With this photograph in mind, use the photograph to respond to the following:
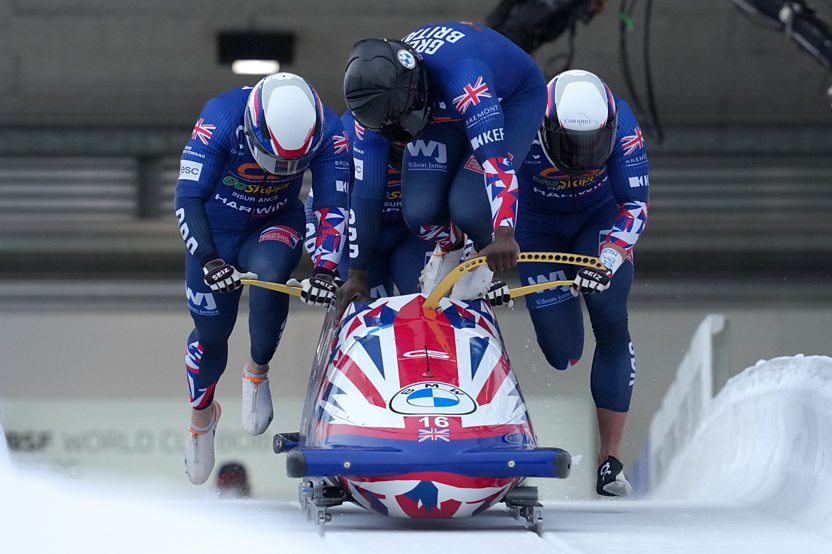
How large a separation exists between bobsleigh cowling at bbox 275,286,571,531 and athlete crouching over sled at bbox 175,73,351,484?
16.8 inches

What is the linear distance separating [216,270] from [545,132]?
3.67 feet

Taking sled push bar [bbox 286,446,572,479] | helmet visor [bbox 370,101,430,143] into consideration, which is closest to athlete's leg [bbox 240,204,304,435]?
helmet visor [bbox 370,101,430,143]

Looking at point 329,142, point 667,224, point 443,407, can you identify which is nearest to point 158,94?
point 667,224

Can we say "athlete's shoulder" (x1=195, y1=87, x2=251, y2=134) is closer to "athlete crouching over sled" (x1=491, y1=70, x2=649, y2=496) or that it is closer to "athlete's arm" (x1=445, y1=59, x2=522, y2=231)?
"athlete's arm" (x1=445, y1=59, x2=522, y2=231)

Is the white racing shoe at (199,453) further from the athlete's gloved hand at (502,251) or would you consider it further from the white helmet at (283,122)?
the athlete's gloved hand at (502,251)

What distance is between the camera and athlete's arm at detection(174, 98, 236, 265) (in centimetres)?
400

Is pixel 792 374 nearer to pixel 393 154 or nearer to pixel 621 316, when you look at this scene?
pixel 621 316

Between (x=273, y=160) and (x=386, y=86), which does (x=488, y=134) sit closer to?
(x=386, y=86)

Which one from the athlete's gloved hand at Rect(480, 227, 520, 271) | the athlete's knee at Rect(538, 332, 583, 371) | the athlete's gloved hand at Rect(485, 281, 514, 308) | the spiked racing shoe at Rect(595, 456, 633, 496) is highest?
the athlete's gloved hand at Rect(480, 227, 520, 271)

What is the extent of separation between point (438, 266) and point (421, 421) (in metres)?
0.76

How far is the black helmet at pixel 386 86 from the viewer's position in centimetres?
346

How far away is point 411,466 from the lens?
119 inches

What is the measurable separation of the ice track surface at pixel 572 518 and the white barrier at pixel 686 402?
4.82 ft

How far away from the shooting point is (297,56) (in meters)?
9.66
